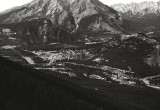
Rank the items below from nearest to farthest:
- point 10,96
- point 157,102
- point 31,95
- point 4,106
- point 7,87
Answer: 1. point 4,106
2. point 10,96
3. point 7,87
4. point 31,95
5. point 157,102

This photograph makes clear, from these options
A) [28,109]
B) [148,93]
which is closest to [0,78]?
[28,109]

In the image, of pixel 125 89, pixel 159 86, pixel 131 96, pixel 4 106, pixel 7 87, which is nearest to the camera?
pixel 4 106

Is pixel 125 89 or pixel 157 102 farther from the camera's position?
pixel 125 89

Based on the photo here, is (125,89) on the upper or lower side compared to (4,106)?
lower

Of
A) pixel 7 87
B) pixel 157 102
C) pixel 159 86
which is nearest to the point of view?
pixel 7 87

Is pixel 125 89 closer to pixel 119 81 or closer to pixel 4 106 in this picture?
pixel 119 81

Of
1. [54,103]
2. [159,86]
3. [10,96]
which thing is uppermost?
[10,96]

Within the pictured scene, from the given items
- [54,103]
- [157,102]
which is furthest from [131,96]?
[54,103]

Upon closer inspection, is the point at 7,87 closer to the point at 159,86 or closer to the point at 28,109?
the point at 28,109

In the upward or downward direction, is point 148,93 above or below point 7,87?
below
